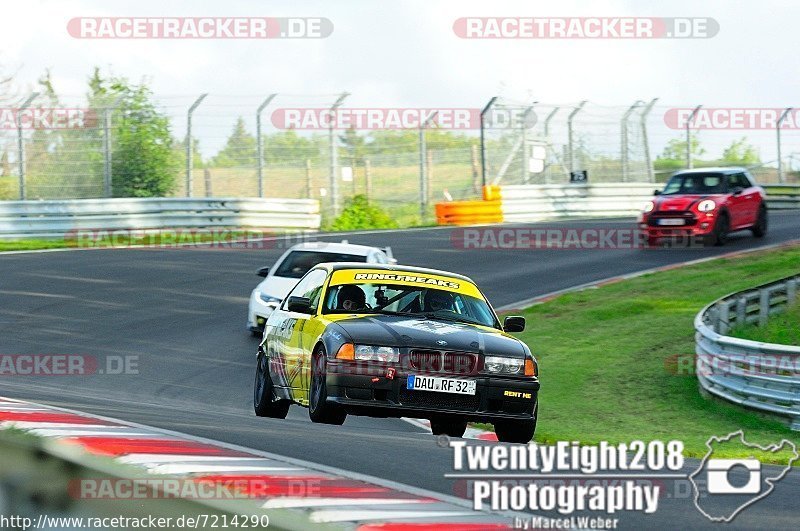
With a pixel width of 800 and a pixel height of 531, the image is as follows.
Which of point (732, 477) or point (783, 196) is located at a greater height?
point (783, 196)

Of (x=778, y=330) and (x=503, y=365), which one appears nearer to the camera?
(x=503, y=365)

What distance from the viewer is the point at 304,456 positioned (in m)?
7.40

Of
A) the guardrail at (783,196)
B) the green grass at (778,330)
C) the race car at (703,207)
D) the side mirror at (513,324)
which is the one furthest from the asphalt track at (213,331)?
the guardrail at (783,196)

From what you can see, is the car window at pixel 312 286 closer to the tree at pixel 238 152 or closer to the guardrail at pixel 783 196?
the tree at pixel 238 152

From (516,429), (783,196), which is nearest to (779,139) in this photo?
(783,196)

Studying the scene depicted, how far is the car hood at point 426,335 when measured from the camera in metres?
9.50

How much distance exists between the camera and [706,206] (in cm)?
2614

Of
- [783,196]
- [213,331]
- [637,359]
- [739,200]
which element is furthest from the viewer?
[783,196]

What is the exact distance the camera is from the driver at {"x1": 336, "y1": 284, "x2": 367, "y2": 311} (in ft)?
34.7

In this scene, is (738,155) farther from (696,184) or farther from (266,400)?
(266,400)

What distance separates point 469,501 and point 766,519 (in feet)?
4.74

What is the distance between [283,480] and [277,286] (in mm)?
11650

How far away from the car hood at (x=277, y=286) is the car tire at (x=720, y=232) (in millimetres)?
11818

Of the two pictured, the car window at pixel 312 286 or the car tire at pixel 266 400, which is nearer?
the car window at pixel 312 286
